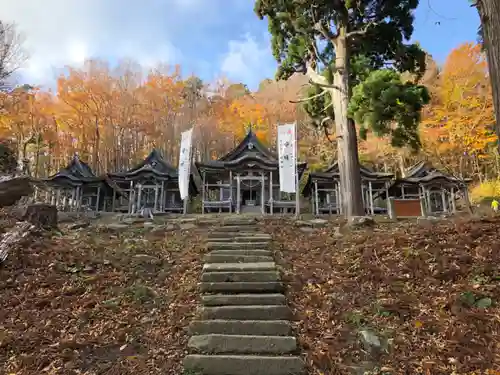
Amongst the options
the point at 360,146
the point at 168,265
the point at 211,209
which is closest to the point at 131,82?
the point at 211,209

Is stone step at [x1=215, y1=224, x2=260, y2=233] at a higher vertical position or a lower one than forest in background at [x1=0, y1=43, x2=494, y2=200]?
lower

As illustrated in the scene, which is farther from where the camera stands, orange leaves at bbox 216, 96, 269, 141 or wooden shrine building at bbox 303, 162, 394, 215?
orange leaves at bbox 216, 96, 269, 141

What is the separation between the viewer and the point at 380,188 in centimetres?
2516

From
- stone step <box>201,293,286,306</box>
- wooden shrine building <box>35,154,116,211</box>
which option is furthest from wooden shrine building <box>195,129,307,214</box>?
stone step <box>201,293,286,306</box>

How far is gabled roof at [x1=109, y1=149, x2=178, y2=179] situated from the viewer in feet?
76.3

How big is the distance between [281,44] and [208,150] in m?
22.4

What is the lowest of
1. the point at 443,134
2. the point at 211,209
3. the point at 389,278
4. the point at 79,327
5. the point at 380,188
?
the point at 79,327

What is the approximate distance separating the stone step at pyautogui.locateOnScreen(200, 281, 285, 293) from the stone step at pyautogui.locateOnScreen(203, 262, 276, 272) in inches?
21.3

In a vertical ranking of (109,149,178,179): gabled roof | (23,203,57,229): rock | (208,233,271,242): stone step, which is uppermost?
(109,149,178,179): gabled roof

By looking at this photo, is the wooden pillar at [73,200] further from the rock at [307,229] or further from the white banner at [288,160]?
the rock at [307,229]

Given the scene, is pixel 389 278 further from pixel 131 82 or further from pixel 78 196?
pixel 131 82

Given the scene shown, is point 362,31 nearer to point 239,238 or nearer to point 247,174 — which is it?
point 239,238

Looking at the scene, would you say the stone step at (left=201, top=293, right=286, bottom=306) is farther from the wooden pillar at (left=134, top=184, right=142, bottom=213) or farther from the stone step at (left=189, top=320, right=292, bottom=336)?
the wooden pillar at (left=134, top=184, right=142, bottom=213)

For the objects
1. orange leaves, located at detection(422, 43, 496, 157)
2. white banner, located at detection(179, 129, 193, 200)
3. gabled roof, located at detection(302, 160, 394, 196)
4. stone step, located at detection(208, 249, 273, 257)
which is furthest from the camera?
gabled roof, located at detection(302, 160, 394, 196)
